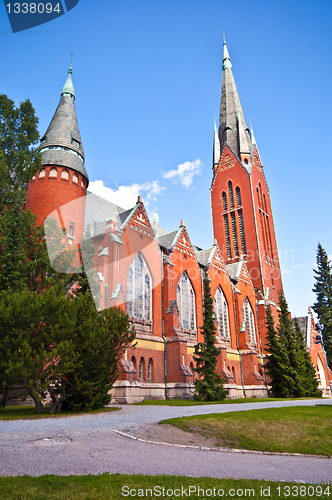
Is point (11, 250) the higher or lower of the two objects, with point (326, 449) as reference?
higher

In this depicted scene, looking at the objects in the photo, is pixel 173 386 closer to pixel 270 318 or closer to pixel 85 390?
pixel 85 390

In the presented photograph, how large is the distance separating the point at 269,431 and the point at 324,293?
5465 cm

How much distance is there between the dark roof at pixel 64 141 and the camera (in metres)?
31.3

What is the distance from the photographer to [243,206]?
55875 mm

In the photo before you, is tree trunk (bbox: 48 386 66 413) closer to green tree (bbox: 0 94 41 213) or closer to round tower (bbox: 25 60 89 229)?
green tree (bbox: 0 94 41 213)

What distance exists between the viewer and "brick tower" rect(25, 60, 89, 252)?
29797 mm

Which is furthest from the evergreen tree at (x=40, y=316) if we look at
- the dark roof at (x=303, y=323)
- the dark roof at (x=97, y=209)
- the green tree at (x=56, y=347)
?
the dark roof at (x=303, y=323)

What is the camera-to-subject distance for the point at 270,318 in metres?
39.6

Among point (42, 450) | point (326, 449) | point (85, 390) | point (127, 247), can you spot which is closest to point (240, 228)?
point (127, 247)

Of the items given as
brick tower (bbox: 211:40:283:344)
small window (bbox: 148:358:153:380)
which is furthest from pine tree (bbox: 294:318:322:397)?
small window (bbox: 148:358:153:380)

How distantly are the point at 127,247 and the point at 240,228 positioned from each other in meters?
30.1

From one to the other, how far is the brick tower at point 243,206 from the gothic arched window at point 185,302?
52.0 feet

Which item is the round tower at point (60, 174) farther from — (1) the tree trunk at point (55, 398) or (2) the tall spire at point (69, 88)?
(1) the tree trunk at point (55, 398)

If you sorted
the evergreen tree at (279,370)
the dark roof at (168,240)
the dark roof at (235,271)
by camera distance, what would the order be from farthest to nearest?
the dark roof at (235,271) < the dark roof at (168,240) < the evergreen tree at (279,370)
